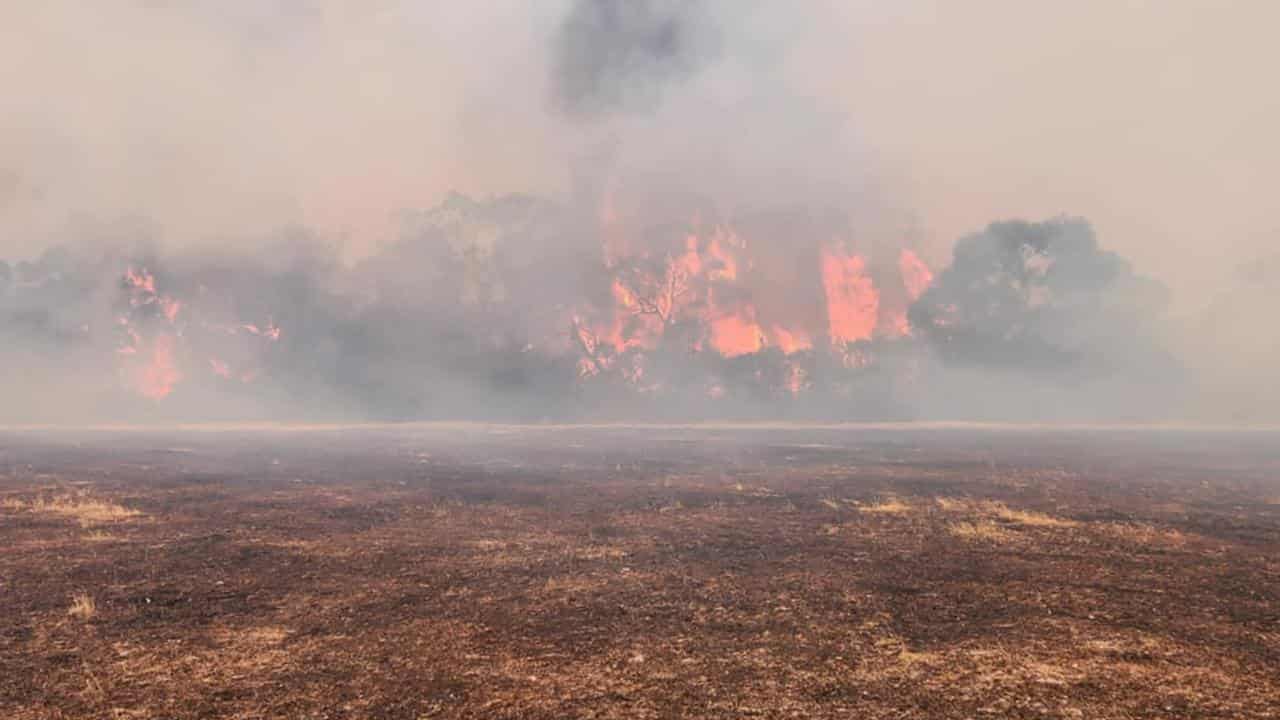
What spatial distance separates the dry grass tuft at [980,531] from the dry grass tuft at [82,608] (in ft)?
95.7

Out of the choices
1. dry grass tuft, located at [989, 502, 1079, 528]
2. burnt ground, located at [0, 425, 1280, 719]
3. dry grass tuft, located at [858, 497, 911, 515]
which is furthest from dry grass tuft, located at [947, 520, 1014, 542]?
dry grass tuft, located at [858, 497, 911, 515]

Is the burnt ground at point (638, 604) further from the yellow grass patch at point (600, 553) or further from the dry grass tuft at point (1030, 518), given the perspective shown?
the dry grass tuft at point (1030, 518)

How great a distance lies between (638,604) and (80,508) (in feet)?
102

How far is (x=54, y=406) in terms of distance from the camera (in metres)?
188

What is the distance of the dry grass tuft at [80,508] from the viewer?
3164 cm

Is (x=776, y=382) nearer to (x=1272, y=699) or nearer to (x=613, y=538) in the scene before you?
(x=613, y=538)

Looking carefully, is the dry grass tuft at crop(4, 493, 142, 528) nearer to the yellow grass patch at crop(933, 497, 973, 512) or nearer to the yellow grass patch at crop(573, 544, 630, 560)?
the yellow grass patch at crop(573, 544, 630, 560)

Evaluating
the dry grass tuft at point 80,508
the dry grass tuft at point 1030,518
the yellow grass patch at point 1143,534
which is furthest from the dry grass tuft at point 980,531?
the dry grass tuft at point 80,508

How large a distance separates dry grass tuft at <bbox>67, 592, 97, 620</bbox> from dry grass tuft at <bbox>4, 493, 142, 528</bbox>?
46.9 feet

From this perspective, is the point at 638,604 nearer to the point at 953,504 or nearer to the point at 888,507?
the point at 888,507

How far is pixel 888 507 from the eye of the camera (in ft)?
115

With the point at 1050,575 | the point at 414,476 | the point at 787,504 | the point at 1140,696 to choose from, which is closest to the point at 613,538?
the point at 787,504

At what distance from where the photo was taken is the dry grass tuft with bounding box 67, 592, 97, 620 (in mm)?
17531

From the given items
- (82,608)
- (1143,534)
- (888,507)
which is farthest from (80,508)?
(1143,534)
